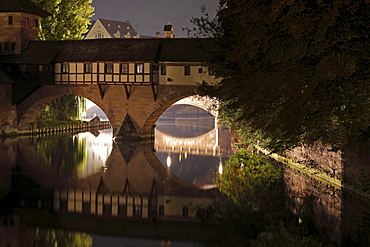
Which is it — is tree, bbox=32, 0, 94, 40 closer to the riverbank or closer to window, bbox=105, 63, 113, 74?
the riverbank

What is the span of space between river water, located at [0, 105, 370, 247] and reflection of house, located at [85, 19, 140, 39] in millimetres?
48691

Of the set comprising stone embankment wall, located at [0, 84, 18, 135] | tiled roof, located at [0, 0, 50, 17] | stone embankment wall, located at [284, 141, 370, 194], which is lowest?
stone embankment wall, located at [284, 141, 370, 194]

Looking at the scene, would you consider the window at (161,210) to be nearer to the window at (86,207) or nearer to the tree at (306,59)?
the window at (86,207)

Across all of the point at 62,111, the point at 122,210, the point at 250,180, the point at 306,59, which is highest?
the point at 306,59

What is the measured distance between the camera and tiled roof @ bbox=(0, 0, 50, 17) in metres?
35.8

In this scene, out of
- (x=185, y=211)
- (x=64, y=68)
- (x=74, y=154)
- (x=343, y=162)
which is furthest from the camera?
(x=64, y=68)

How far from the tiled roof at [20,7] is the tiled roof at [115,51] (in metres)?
2.14

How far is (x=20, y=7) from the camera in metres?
35.8

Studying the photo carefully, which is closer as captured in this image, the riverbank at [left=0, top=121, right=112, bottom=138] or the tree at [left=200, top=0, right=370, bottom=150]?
the tree at [left=200, top=0, right=370, bottom=150]

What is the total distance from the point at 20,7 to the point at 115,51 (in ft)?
24.5

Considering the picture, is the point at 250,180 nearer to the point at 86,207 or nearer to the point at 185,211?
the point at 185,211

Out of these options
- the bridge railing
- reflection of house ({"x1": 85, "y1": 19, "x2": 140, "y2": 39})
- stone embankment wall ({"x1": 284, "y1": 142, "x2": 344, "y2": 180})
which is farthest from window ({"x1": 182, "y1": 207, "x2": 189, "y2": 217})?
reflection of house ({"x1": 85, "y1": 19, "x2": 140, "y2": 39})

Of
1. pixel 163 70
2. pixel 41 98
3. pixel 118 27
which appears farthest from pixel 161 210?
pixel 118 27

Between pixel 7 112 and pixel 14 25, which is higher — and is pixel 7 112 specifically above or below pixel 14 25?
below
